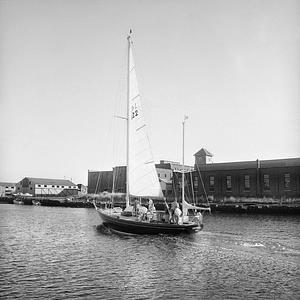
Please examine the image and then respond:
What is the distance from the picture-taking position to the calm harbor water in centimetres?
1797

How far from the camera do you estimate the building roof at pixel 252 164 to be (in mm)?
88625

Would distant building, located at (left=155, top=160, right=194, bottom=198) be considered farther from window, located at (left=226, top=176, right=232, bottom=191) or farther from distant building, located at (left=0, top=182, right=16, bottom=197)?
distant building, located at (left=0, top=182, right=16, bottom=197)

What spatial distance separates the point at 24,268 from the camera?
23.0 metres

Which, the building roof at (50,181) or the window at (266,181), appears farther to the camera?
the building roof at (50,181)

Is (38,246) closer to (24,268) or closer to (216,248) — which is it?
(24,268)

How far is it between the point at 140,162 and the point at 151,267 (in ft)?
58.5

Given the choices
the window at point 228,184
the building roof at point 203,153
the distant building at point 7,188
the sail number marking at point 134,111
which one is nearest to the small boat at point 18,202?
the distant building at point 7,188

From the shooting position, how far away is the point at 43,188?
536 feet

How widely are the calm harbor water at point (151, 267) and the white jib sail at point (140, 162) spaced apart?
19.3ft

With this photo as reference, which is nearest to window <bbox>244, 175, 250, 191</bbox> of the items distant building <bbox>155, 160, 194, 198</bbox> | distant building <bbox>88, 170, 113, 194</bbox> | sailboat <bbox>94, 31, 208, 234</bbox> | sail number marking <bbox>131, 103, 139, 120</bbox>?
distant building <bbox>155, 160, 194, 198</bbox>

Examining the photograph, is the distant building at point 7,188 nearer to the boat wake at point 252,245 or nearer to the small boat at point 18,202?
the small boat at point 18,202

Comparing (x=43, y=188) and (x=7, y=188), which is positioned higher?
(x=7, y=188)

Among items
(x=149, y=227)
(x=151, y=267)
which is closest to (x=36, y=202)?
(x=149, y=227)

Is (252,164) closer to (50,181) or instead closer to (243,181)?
(243,181)
